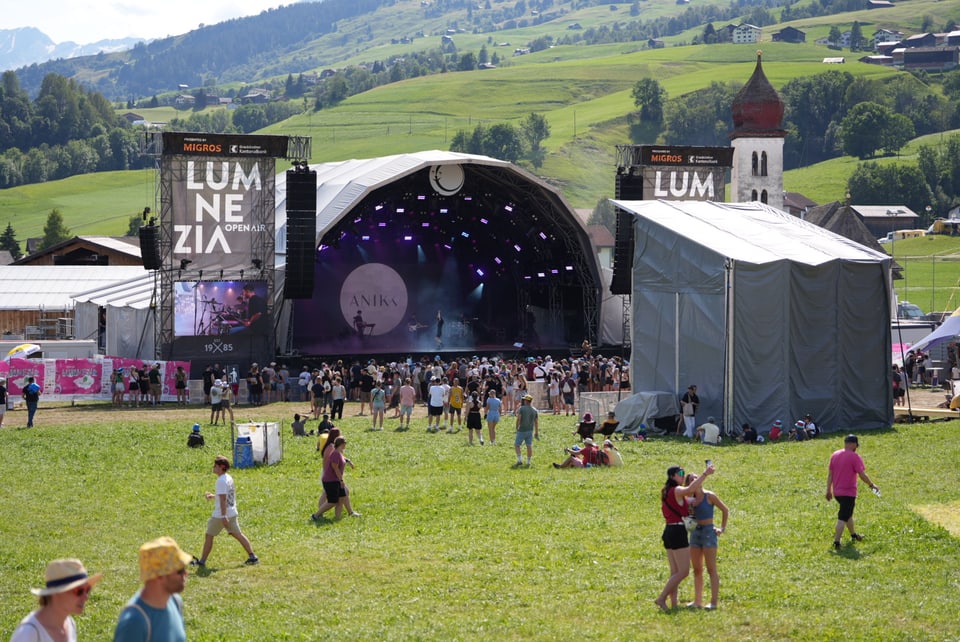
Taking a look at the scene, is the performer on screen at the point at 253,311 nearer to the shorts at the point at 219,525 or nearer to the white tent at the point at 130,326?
the white tent at the point at 130,326

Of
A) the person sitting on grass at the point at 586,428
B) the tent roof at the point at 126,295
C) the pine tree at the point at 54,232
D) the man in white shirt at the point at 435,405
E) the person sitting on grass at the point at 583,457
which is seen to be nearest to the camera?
the person sitting on grass at the point at 583,457

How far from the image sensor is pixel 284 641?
1143 centimetres

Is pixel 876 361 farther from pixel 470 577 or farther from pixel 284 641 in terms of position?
pixel 284 641

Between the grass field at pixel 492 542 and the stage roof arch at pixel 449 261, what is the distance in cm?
2174

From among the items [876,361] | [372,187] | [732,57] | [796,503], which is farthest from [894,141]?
[796,503]

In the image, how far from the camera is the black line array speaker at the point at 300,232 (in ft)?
125

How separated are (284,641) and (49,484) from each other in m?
10.8

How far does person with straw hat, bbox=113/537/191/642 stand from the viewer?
6.91 metres

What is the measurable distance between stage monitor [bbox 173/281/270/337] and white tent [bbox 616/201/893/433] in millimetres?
14094

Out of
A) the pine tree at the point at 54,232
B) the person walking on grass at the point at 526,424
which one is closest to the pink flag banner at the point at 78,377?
the person walking on grass at the point at 526,424

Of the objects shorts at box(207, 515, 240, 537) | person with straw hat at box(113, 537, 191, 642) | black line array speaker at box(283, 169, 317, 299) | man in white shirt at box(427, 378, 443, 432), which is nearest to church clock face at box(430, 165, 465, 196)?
black line array speaker at box(283, 169, 317, 299)

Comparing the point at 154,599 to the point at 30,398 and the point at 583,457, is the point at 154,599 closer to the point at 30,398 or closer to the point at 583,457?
the point at 583,457

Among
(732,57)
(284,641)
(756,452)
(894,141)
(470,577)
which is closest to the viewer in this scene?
(284,641)

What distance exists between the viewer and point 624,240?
42.8 metres
